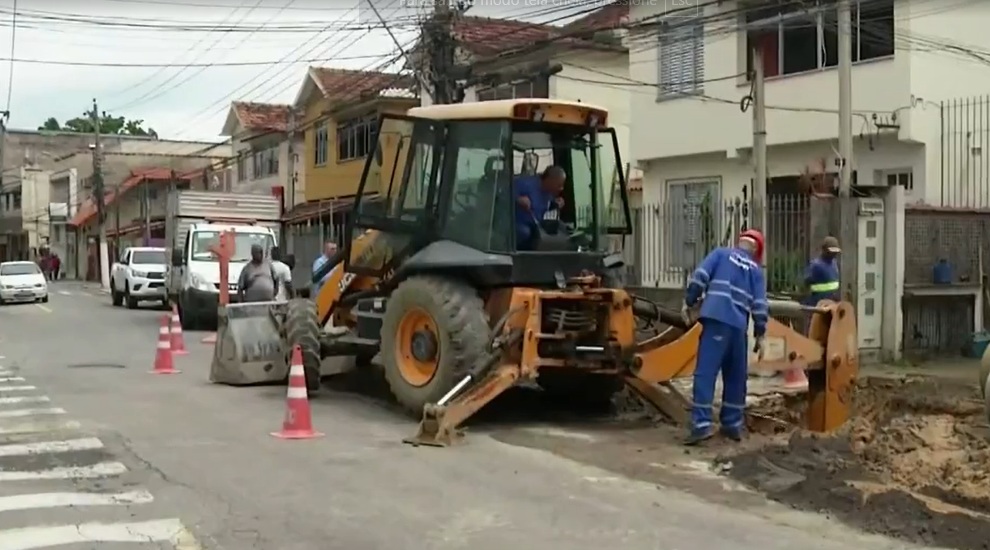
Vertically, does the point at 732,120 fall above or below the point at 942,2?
below

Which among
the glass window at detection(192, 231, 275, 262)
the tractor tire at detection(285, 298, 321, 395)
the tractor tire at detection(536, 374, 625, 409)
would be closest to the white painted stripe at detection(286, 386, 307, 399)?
the tractor tire at detection(285, 298, 321, 395)

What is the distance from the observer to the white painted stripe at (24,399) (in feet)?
41.9

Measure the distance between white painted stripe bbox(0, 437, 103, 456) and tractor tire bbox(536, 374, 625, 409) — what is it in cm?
406

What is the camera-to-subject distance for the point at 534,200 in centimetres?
1132

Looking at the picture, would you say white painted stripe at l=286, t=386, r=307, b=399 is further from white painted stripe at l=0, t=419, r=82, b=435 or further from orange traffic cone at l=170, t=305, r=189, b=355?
orange traffic cone at l=170, t=305, r=189, b=355

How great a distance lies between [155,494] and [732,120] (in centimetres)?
1787

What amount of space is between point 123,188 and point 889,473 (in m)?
63.8

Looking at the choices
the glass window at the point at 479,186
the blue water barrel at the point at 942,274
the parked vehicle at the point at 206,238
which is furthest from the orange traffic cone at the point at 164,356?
the blue water barrel at the point at 942,274

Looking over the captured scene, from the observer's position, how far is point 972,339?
17.5 meters

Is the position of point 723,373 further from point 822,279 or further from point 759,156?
point 759,156

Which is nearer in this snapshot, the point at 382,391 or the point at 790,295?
the point at 382,391

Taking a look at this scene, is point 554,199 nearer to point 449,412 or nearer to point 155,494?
point 449,412

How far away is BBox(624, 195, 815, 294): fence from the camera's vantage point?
1758 cm

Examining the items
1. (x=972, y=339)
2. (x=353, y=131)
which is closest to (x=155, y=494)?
(x=972, y=339)
